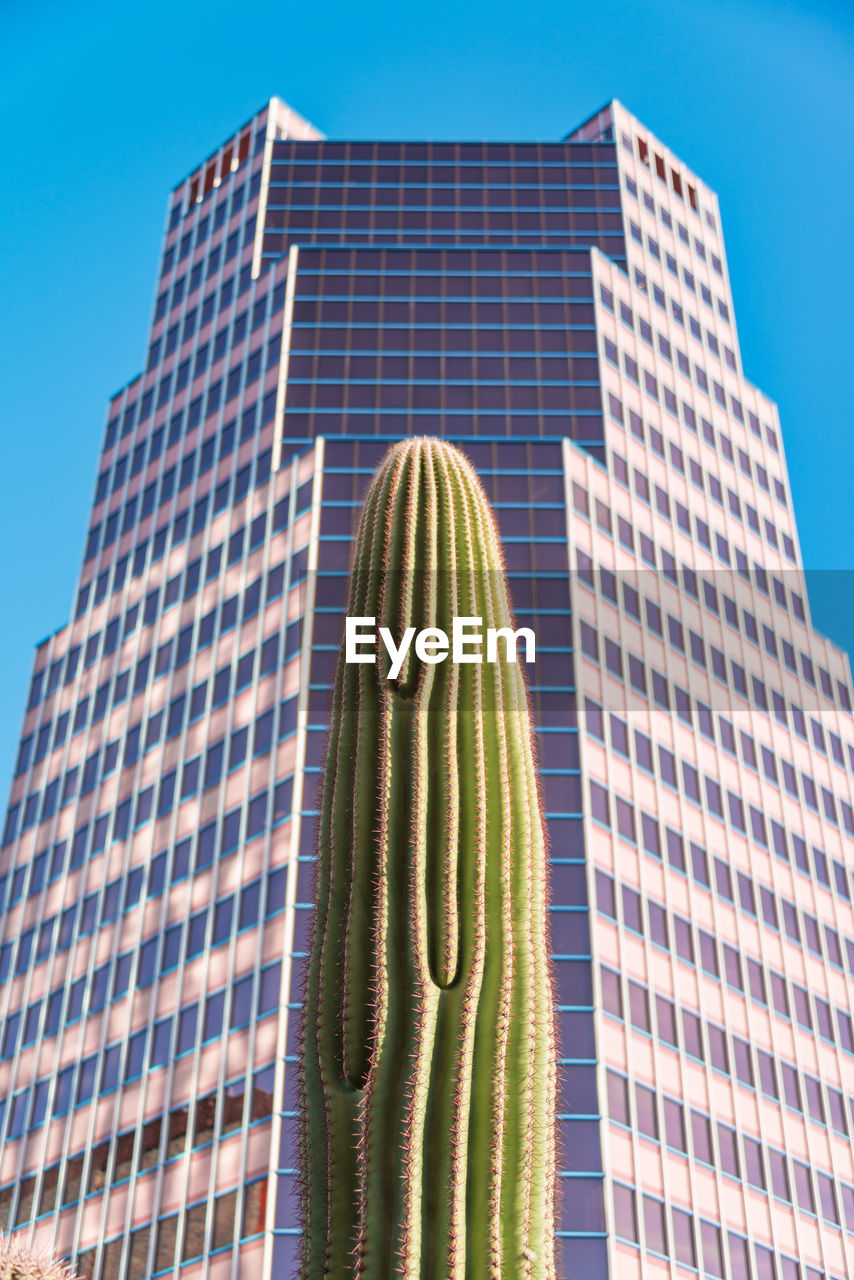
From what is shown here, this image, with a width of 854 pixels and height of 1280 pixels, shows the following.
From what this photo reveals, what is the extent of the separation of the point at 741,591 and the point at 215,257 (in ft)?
96.7

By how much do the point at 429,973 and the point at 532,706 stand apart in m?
36.7

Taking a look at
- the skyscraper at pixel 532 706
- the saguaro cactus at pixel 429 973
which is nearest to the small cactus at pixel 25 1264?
the saguaro cactus at pixel 429 973

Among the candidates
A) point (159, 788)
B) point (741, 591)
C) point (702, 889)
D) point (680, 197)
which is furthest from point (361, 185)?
point (702, 889)

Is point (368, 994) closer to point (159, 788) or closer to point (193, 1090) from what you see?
point (193, 1090)

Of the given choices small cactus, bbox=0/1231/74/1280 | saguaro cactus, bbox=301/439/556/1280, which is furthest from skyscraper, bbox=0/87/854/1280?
small cactus, bbox=0/1231/74/1280

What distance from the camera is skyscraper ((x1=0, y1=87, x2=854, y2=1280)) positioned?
40.2 meters

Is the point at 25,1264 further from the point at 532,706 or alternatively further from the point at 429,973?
the point at 532,706

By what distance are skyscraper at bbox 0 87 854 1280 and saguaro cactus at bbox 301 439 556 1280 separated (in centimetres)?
2896

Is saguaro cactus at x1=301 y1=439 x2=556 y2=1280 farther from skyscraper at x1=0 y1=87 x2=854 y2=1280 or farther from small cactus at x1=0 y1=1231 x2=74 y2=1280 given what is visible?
skyscraper at x1=0 y1=87 x2=854 y2=1280

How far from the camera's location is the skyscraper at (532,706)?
40.2 m

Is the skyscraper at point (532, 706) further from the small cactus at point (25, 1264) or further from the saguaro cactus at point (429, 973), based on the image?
the small cactus at point (25, 1264)

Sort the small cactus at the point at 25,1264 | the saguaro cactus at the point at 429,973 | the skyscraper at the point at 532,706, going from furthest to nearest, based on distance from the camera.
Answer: the skyscraper at the point at 532,706 < the saguaro cactus at the point at 429,973 < the small cactus at the point at 25,1264

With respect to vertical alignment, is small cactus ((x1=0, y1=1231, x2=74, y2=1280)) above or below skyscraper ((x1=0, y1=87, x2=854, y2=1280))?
below

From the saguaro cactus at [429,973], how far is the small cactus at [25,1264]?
1725 millimetres
